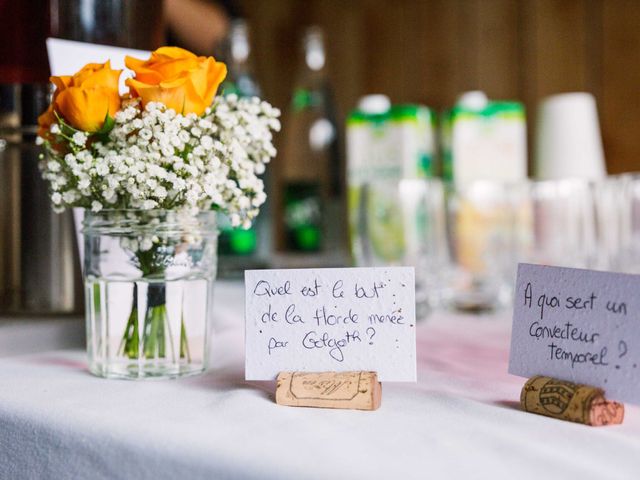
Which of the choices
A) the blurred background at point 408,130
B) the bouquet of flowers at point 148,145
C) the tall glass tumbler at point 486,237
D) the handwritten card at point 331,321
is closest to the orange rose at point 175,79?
the bouquet of flowers at point 148,145

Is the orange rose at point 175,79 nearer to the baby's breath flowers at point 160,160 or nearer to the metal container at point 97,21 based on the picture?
the baby's breath flowers at point 160,160

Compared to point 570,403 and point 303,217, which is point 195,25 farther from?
point 570,403

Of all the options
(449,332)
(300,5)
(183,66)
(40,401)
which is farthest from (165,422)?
(300,5)

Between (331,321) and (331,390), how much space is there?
0.05m

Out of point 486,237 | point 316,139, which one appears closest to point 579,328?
point 486,237

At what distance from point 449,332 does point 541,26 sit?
3.10 ft

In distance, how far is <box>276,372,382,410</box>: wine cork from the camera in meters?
0.50

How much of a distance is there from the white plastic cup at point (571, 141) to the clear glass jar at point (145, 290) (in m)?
0.88

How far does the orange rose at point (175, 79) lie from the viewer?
55cm

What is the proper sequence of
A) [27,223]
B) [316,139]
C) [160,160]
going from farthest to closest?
[316,139] < [27,223] < [160,160]

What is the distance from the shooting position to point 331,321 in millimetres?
537

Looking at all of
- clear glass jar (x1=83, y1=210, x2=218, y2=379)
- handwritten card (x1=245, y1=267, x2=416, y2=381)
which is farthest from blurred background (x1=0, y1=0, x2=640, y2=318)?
handwritten card (x1=245, y1=267, x2=416, y2=381)

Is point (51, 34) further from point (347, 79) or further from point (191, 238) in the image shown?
point (347, 79)

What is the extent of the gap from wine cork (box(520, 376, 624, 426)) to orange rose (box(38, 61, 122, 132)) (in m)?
0.37
